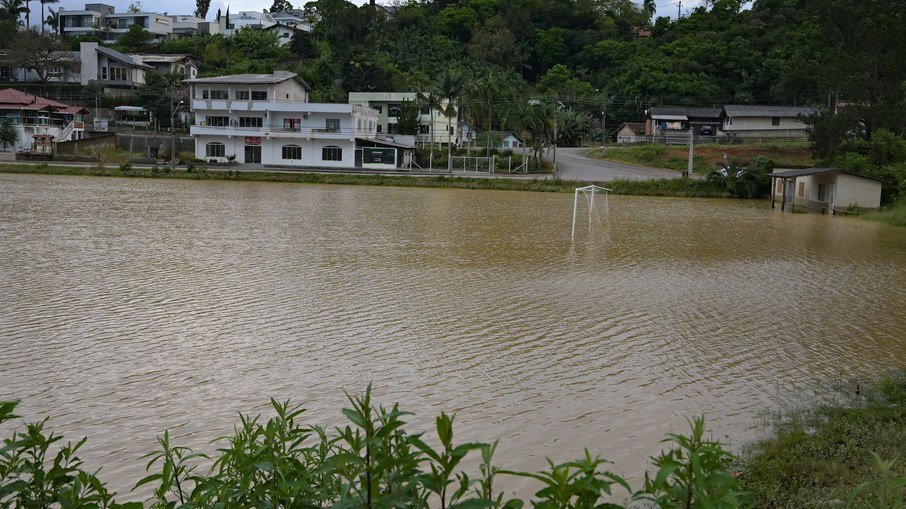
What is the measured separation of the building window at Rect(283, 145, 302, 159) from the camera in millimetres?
52897

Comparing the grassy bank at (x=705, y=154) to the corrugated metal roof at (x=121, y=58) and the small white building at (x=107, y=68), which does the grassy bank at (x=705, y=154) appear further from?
the small white building at (x=107, y=68)

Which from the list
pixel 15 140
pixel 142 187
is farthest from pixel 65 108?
pixel 142 187

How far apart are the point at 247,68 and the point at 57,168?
2875 cm

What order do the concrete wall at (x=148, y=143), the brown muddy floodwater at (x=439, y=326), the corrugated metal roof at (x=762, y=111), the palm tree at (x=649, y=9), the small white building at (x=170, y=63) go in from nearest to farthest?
1. the brown muddy floodwater at (x=439, y=326)
2. the concrete wall at (x=148, y=143)
3. the corrugated metal roof at (x=762, y=111)
4. the small white building at (x=170, y=63)
5. the palm tree at (x=649, y=9)

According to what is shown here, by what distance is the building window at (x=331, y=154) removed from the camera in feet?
172

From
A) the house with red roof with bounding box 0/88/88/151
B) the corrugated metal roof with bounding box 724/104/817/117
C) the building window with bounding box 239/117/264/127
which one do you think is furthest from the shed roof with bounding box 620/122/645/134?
the house with red roof with bounding box 0/88/88/151

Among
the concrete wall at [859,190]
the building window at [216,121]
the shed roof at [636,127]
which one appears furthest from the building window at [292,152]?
the concrete wall at [859,190]

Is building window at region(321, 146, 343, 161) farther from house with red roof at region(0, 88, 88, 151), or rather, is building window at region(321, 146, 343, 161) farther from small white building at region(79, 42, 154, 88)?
small white building at region(79, 42, 154, 88)

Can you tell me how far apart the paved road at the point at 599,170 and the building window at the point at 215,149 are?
21.0 meters

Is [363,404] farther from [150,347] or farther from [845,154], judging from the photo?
[845,154]

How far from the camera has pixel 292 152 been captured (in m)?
53.1

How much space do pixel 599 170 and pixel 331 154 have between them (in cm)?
1630

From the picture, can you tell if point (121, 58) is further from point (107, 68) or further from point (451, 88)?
point (451, 88)

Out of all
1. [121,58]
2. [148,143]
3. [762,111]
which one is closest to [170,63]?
[121,58]
